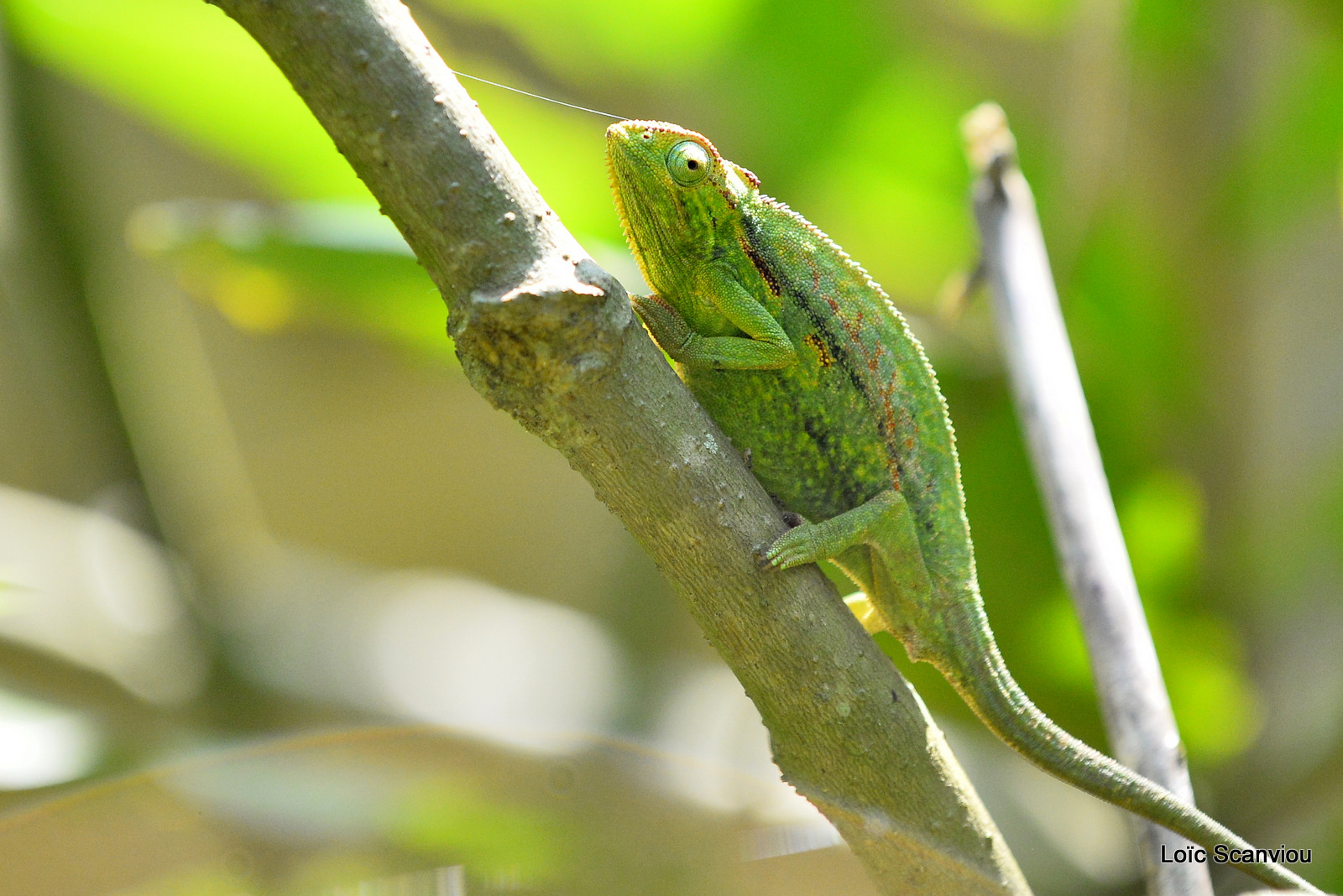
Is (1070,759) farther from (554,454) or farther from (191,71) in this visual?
(554,454)

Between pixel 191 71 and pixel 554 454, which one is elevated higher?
pixel 191 71

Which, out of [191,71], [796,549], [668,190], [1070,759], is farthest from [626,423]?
[191,71]

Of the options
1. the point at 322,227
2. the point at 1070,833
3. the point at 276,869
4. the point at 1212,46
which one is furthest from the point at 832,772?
the point at 1212,46

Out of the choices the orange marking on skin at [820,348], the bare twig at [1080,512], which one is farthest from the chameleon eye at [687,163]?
the bare twig at [1080,512]

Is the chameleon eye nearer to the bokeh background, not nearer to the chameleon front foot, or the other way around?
the chameleon front foot

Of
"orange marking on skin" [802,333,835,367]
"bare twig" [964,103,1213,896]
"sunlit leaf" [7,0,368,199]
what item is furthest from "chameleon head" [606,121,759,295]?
"sunlit leaf" [7,0,368,199]

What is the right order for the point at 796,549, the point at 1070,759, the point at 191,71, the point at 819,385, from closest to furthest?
the point at 796,549 → the point at 1070,759 → the point at 819,385 → the point at 191,71

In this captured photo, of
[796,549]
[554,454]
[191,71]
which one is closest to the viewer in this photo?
[796,549]
